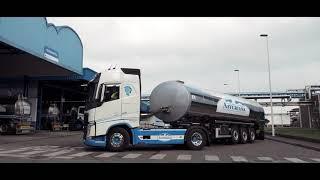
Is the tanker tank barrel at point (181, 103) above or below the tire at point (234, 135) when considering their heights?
above

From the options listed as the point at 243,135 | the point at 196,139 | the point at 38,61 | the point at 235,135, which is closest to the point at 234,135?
the point at 235,135

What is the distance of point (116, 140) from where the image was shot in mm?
16734

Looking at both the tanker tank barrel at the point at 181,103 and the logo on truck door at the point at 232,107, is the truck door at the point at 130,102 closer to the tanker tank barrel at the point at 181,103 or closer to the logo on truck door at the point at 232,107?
the tanker tank barrel at the point at 181,103

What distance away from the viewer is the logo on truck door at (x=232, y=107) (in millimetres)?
21102

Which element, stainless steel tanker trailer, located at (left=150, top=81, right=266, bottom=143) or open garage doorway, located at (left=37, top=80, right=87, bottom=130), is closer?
stainless steel tanker trailer, located at (left=150, top=81, right=266, bottom=143)

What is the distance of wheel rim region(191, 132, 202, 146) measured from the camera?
59.2ft

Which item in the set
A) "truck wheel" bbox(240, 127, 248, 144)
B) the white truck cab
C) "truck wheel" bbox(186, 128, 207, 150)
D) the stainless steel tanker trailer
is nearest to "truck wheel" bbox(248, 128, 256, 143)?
the stainless steel tanker trailer

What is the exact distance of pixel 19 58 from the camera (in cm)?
3125

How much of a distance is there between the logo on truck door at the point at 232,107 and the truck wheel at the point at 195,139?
9.75ft

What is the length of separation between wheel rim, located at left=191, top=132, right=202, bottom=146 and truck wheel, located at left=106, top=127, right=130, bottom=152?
3297 millimetres

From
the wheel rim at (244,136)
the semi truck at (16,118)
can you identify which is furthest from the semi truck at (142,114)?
the semi truck at (16,118)

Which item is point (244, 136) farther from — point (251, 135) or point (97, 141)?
point (97, 141)

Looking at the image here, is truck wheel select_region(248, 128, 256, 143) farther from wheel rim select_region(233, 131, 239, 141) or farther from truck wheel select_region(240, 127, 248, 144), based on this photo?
wheel rim select_region(233, 131, 239, 141)

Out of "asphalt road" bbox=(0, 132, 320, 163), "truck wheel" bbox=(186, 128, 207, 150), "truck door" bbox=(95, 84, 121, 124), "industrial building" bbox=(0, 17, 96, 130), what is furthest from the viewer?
"industrial building" bbox=(0, 17, 96, 130)
